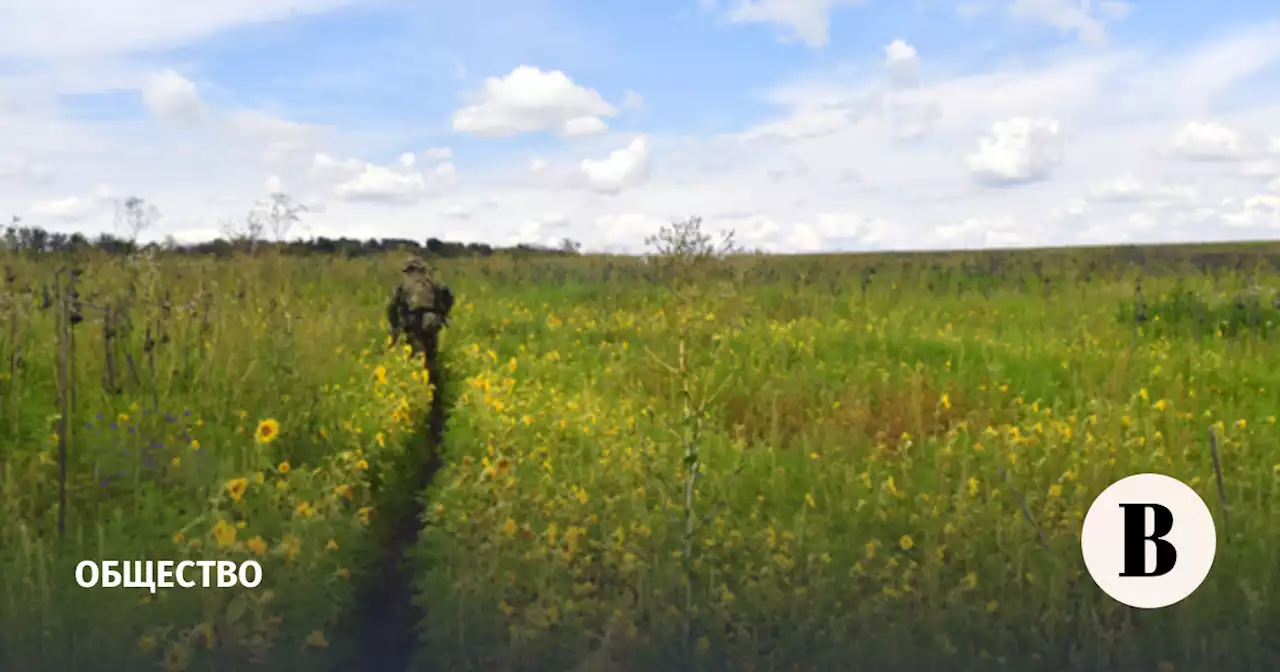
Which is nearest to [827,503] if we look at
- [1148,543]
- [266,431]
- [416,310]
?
[1148,543]

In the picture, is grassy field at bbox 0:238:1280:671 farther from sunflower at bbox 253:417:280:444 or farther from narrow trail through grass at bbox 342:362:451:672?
sunflower at bbox 253:417:280:444

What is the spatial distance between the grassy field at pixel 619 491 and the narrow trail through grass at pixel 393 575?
32 mm

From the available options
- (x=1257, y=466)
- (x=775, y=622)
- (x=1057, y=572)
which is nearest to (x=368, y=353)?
(x=775, y=622)

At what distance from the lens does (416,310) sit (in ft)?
35.8

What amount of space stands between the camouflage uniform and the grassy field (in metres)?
0.90

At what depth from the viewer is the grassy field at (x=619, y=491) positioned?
14.9 ft

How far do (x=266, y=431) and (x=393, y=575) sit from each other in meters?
1.35

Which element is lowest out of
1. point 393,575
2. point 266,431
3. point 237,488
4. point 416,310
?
point 393,575

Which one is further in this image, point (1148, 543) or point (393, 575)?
point (393, 575)

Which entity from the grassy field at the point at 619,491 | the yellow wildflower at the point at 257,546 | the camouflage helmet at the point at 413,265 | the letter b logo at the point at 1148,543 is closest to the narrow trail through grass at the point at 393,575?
the grassy field at the point at 619,491

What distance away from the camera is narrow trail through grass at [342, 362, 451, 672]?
471cm

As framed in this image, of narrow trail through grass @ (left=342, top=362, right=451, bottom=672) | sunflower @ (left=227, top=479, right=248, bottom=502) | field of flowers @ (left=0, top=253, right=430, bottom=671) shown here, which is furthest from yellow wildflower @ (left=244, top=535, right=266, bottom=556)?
narrow trail through grass @ (left=342, top=362, right=451, bottom=672)

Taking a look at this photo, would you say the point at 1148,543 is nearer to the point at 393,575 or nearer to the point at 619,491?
the point at 619,491

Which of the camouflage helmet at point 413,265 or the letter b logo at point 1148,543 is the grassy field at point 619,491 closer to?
the letter b logo at point 1148,543
